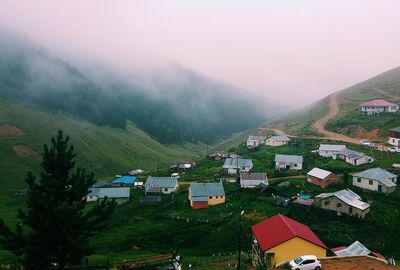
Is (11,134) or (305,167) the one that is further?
(11,134)

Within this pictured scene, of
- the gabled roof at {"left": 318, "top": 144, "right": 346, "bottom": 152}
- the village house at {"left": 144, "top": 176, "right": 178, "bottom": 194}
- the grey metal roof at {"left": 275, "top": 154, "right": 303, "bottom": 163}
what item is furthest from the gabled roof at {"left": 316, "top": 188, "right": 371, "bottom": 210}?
the village house at {"left": 144, "top": 176, "right": 178, "bottom": 194}

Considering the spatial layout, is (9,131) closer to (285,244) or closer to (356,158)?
(356,158)

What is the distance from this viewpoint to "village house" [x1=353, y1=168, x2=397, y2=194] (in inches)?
2901

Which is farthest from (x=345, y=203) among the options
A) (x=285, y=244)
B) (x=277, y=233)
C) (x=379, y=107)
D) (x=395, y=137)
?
(x=379, y=107)

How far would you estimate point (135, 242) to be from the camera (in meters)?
65.9

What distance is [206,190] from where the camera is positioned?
8350 centimetres

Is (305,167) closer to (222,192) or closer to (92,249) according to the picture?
(222,192)

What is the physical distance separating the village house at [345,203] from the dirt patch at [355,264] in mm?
35237

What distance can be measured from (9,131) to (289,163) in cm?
13378

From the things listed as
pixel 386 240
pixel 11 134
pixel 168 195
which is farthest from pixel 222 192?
pixel 11 134

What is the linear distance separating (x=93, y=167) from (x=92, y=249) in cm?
13980

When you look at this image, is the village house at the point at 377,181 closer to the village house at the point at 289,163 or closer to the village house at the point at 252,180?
the village house at the point at 252,180

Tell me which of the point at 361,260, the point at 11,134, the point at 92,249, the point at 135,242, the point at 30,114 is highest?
the point at 30,114

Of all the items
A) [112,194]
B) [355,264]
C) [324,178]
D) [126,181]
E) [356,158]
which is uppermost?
[356,158]
